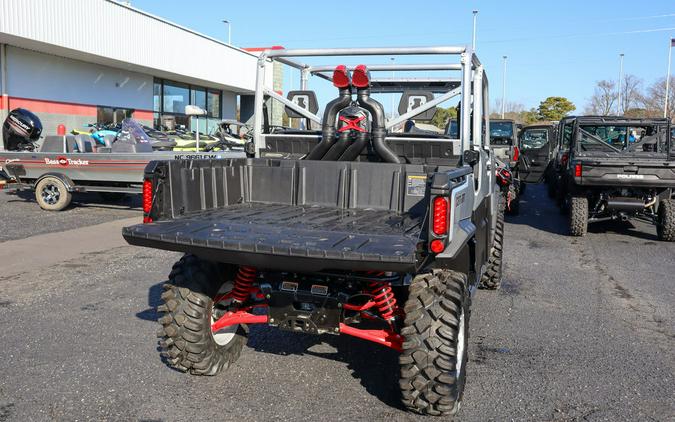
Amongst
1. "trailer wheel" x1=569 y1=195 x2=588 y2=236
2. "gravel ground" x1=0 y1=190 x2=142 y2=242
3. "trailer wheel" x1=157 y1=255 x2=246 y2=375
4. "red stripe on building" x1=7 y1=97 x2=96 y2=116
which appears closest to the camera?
"trailer wheel" x1=157 y1=255 x2=246 y2=375

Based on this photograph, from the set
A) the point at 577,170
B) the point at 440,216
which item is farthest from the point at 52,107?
the point at 440,216

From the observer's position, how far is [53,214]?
481 inches

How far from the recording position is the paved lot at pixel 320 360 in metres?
3.94

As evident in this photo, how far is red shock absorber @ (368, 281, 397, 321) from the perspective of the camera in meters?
3.89

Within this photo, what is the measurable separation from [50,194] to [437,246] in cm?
1110

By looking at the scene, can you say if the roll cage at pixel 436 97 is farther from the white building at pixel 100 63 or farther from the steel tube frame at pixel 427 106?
the white building at pixel 100 63

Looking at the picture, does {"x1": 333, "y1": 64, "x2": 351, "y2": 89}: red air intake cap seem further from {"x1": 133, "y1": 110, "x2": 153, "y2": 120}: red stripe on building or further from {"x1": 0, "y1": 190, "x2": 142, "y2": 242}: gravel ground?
{"x1": 133, "y1": 110, "x2": 153, "y2": 120}: red stripe on building

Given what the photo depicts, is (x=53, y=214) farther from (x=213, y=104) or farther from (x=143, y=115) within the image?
(x=213, y=104)

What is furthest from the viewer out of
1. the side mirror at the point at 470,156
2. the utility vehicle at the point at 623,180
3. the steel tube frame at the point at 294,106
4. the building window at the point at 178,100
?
the building window at the point at 178,100

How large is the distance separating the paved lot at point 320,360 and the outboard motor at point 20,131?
6.78 m

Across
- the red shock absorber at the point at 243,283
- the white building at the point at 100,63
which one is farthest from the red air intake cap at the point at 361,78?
the white building at the point at 100,63

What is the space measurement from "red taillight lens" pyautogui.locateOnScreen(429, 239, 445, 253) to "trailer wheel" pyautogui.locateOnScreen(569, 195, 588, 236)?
8.08m

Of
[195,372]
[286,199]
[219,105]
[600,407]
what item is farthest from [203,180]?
[219,105]

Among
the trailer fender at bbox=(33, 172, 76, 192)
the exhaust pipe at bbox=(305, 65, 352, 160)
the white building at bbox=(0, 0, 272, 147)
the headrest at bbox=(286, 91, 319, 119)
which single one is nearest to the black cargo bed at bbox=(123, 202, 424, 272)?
the exhaust pipe at bbox=(305, 65, 352, 160)
